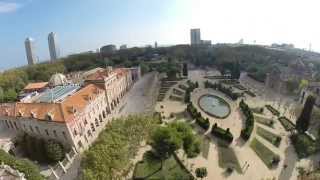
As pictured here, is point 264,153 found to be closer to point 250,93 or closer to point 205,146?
point 205,146

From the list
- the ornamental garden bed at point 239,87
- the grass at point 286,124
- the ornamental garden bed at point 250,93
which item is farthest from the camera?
the ornamental garden bed at point 239,87

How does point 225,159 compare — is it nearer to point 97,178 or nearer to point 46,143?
point 97,178

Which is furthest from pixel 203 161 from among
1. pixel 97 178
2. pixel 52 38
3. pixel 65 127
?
pixel 52 38

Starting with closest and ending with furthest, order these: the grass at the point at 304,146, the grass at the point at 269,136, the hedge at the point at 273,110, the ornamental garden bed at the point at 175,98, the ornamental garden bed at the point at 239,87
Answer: the grass at the point at 304,146, the grass at the point at 269,136, the hedge at the point at 273,110, the ornamental garden bed at the point at 175,98, the ornamental garden bed at the point at 239,87

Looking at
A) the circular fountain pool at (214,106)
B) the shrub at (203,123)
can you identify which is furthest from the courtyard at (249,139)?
the circular fountain pool at (214,106)

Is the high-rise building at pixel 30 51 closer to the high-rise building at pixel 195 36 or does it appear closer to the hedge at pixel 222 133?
the high-rise building at pixel 195 36

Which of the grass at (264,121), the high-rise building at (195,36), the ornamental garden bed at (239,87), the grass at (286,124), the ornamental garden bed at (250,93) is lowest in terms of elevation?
the grass at (286,124)
